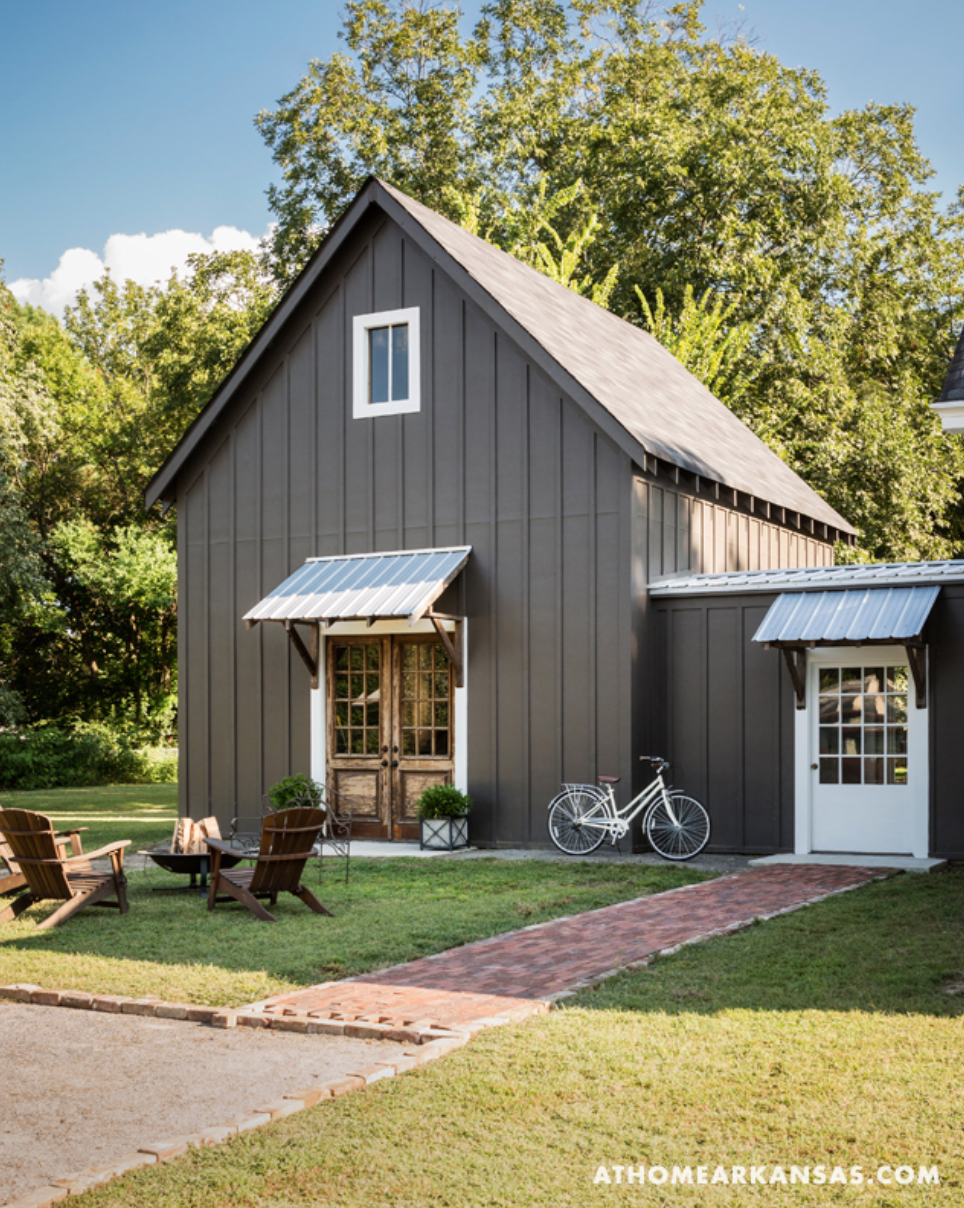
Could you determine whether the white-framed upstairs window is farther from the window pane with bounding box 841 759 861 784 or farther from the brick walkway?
the brick walkway

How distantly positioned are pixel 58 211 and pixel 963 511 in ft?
97.8

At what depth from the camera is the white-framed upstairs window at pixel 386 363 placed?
15.8 metres

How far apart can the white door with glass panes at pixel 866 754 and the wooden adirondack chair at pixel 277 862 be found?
239 inches

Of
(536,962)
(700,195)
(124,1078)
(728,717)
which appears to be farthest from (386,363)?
(700,195)

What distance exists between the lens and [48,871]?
30.9 ft

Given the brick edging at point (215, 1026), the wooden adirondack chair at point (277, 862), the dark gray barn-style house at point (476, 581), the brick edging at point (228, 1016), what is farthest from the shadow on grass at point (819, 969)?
the dark gray barn-style house at point (476, 581)

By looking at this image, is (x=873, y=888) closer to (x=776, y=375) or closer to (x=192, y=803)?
(x=192, y=803)

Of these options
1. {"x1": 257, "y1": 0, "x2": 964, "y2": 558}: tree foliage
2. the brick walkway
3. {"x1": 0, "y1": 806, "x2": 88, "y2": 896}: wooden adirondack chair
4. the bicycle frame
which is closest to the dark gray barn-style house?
the bicycle frame

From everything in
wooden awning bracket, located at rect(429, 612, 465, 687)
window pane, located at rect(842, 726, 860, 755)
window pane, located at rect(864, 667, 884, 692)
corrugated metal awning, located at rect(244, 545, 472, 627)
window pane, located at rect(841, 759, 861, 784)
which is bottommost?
window pane, located at rect(841, 759, 861, 784)

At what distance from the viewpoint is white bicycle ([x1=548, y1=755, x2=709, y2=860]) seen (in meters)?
13.8

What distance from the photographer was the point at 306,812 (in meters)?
9.69

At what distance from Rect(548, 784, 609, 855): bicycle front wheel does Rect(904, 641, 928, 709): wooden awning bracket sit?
3.45 meters

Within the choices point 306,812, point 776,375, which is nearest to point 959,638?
point 306,812

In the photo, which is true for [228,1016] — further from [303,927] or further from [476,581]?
[476,581]
